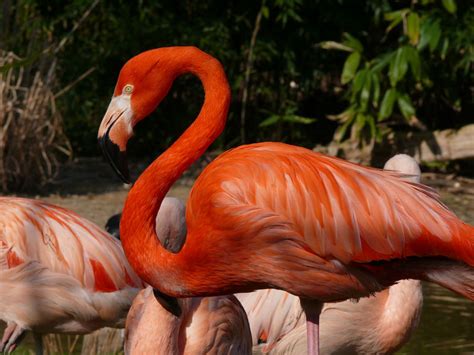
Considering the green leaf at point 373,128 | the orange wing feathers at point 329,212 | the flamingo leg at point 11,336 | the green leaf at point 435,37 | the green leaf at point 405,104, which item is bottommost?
the green leaf at point 373,128

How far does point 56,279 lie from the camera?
4.09 metres

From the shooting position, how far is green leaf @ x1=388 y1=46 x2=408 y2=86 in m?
8.23

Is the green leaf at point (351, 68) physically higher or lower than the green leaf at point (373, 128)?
higher

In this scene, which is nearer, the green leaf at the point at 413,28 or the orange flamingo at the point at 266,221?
the orange flamingo at the point at 266,221

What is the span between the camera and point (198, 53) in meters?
3.35

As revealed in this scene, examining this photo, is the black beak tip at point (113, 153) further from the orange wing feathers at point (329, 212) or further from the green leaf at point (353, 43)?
the green leaf at point (353, 43)

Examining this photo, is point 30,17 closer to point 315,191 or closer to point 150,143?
point 150,143

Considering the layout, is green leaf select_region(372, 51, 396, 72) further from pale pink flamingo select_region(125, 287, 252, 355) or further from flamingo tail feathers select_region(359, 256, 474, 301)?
flamingo tail feathers select_region(359, 256, 474, 301)

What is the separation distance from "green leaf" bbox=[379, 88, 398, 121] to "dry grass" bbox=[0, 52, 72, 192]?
267cm

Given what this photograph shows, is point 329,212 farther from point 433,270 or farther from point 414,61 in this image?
point 414,61

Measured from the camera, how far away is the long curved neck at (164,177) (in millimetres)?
3229

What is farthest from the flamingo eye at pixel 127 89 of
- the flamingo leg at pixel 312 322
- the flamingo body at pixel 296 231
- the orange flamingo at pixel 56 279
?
the orange flamingo at pixel 56 279

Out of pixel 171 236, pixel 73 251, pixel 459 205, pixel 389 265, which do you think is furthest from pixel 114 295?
pixel 459 205

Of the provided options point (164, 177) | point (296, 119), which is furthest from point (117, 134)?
point (296, 119)
